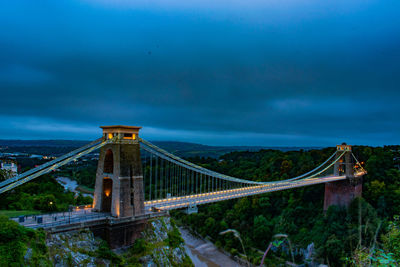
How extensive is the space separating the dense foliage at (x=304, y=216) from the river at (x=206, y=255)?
0.81m

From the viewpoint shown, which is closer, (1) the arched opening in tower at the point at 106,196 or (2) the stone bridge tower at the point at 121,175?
(2) the stone bridge tower at the point at 121,175

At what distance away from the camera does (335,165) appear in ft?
107

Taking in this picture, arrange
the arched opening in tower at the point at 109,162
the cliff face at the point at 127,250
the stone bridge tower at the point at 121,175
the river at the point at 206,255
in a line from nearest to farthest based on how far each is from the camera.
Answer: the cliff face at the point at 127,250 < the stone bridge tower at the point at 121,175 < the arched opening in tower at the point at 109,162 < the river at the point at 206,255

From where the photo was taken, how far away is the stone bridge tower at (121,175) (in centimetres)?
1453

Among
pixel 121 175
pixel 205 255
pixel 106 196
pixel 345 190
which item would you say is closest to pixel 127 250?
pixel 106 196

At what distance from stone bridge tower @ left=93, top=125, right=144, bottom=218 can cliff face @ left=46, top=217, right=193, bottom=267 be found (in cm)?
142

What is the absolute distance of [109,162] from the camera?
16203 millimetres

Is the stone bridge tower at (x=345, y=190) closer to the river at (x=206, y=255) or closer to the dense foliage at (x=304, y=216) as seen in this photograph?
the dense foliage at (x=304, y=216)

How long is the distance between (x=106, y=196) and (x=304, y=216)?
810 inches

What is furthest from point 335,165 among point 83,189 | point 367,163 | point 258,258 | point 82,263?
point 83,189

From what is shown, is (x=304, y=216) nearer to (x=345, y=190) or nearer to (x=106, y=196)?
(x=345, y=190)

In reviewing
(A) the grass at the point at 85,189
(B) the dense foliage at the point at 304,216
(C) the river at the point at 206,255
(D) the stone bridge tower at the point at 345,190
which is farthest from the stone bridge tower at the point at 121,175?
(A) the grass at the point at 85,189

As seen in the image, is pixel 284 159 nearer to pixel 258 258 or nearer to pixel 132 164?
pixel 258 258

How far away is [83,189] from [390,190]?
40683mm
